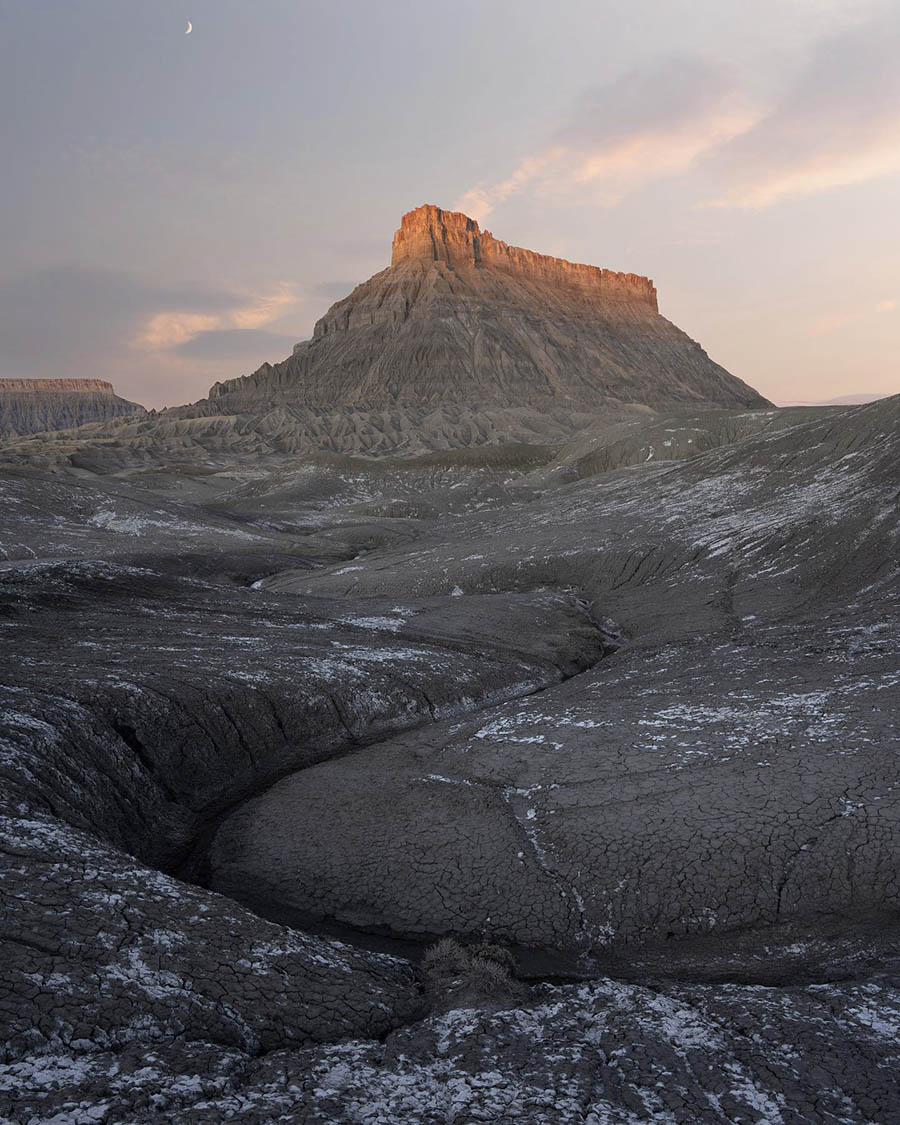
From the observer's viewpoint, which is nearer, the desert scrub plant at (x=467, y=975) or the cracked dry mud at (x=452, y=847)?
the cracked dry mud at (x=452, y=847)

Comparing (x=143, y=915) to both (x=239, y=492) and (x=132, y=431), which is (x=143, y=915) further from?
(x=132, y=431)

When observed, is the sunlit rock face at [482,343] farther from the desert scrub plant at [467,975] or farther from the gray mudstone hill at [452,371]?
the desert scrub plant at [467,975]

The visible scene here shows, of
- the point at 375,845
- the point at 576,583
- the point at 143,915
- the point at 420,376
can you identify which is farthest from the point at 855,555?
the point at 420,376

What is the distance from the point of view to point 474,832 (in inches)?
436

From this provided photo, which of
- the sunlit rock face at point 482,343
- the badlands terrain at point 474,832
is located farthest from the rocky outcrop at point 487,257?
the badlands terrain at point 474,832

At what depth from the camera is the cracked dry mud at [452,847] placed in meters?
5.71

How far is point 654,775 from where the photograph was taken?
1183 cm

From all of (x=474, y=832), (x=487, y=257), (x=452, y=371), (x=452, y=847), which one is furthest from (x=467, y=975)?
(x=487, y=257)

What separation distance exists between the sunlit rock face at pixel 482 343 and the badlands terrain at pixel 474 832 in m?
114

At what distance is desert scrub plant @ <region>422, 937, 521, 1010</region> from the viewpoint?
7066mm

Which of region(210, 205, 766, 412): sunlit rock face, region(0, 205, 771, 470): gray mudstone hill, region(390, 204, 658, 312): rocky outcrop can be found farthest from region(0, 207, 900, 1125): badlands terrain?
region(390, 204, 658, 312): rocky outcrop

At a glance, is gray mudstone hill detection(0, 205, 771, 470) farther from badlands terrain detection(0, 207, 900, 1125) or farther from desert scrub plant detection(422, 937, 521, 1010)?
desert scrub plant detection(422, 937, 521, 1010)

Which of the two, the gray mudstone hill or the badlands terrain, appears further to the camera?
the gray mudstone hill

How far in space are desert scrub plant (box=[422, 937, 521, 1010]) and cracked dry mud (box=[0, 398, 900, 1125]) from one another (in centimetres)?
12
